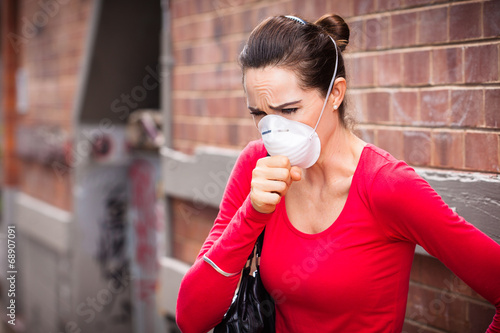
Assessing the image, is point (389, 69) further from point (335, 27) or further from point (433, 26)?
point (335, 27)

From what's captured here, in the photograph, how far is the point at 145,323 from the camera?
5059mm

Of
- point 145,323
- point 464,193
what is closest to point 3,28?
point 145,323

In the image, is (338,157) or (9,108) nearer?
(338,157)

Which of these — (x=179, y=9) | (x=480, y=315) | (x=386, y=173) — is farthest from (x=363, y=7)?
(x=179, y=9)

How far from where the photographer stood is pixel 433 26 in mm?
1976

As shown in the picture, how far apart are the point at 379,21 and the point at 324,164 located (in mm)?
781

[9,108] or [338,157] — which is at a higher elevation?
[9,108]

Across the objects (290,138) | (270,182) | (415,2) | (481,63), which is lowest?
(270,182)

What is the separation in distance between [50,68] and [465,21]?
4741 millimetres

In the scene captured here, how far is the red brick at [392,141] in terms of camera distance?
2123mm

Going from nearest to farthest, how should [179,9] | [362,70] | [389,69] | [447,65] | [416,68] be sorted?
1. [447,65]
2. [416,68]
3. [389,69]
4. [362,70]
5. [179,9]

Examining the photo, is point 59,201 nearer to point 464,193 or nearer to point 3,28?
point 3,28

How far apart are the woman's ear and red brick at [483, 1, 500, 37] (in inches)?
21.8

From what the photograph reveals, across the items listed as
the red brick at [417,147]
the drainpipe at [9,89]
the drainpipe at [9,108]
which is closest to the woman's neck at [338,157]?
the red brick at [417,147]
